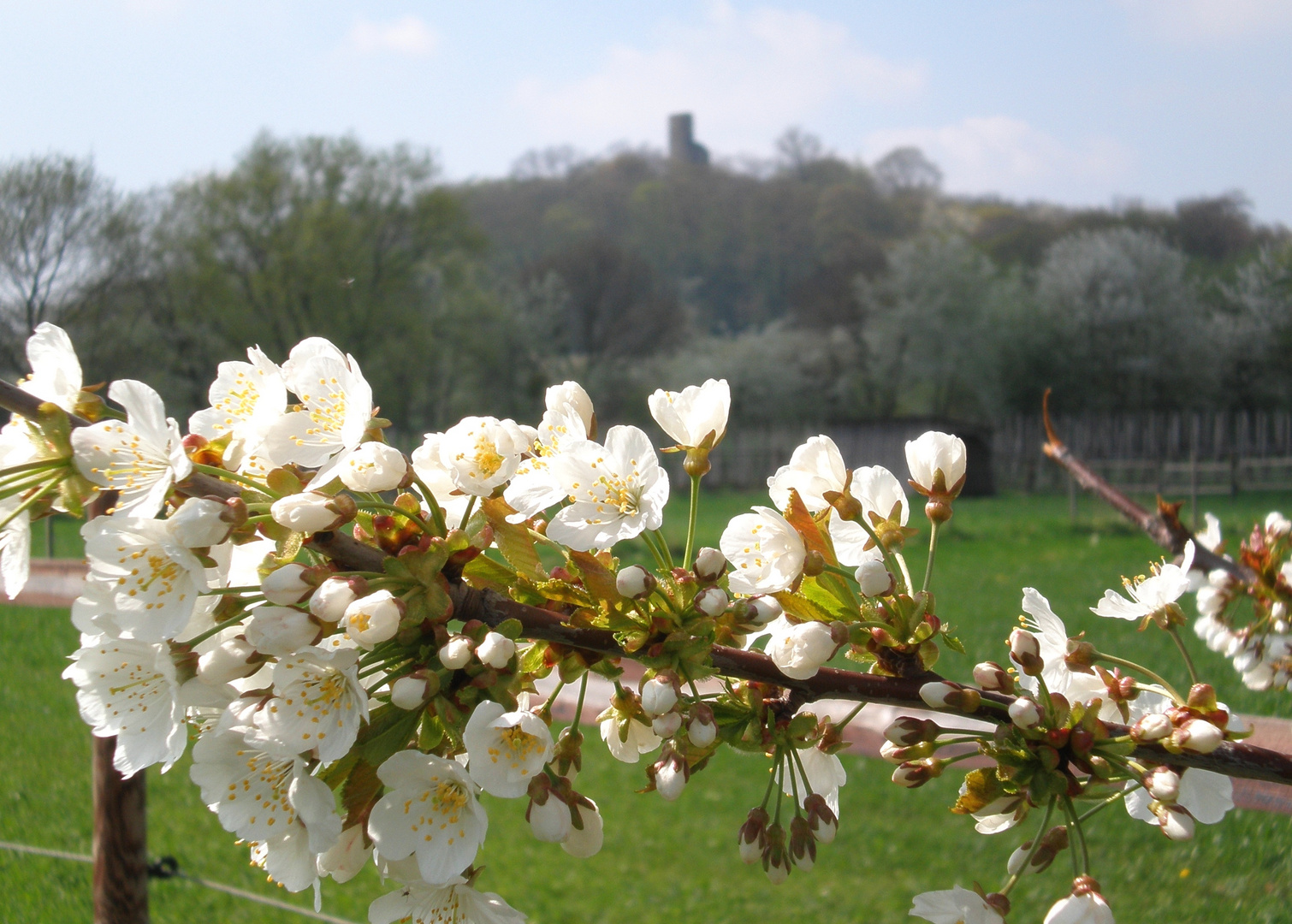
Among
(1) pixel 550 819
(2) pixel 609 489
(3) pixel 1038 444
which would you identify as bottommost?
(3) pixel 1038 444

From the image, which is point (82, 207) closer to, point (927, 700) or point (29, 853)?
point (29, 853)

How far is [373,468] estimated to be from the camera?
0.72 metres

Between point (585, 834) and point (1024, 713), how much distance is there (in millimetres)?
352

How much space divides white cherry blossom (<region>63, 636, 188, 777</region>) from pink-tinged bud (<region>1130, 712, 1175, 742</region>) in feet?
2.32

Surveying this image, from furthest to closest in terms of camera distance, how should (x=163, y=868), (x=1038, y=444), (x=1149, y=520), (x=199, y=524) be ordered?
1. (x=1038, y=444)
2. (x=163, y=868)
3. (x=1149, y=520)
4. (x=199, y=524)

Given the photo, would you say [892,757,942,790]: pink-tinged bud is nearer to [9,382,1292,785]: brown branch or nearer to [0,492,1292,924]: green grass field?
[9,382,1292,785]: brown branch

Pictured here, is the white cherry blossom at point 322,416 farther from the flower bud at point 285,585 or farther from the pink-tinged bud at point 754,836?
the pink-tinged bud at point 754,836

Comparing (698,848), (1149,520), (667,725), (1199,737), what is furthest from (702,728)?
(698,848)

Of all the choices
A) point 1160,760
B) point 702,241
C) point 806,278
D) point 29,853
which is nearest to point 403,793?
Result: point 1160,760

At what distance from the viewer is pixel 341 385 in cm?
79

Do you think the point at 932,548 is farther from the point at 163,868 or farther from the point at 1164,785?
the point at 163,868

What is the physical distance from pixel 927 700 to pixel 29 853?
213 centimetres

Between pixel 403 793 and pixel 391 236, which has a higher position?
pixel 391 236

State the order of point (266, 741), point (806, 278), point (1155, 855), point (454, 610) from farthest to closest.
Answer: point (806, 278) < point (1155, 855) < point (454, 610) < point (266, 741)
